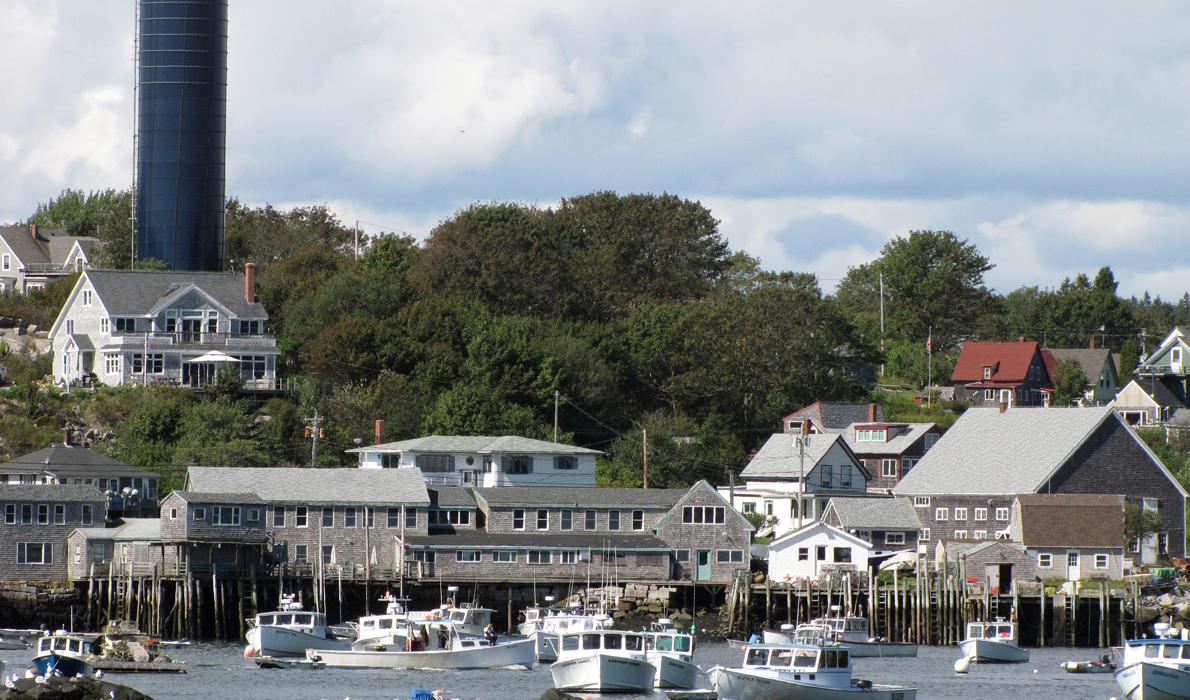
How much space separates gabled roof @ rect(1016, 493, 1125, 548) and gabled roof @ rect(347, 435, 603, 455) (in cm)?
2221

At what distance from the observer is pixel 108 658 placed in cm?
7269

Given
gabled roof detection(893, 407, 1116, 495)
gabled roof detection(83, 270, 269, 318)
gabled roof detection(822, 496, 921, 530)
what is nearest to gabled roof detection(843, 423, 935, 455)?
gabled roof detection(893, 407, 1116, 495)

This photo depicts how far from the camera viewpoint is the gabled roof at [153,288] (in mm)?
120812

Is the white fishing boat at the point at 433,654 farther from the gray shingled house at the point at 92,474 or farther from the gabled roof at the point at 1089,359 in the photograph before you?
the gabled roof at the point at 1089,359

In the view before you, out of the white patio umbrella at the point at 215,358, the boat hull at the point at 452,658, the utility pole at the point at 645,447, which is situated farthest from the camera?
the white patio umbrella at the point at 215,358

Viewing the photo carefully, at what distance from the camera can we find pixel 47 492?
90.9 meters

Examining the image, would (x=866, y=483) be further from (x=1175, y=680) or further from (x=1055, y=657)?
(x=1175, y=680)

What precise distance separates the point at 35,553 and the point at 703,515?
2985cm

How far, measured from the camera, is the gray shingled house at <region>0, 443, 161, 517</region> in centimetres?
9694

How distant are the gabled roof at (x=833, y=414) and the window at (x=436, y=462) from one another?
27623 millimetres

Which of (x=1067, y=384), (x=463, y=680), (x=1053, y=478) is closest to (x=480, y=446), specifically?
(x=1053, y=478)

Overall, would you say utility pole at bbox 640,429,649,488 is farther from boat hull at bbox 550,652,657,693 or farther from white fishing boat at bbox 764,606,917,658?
boat hull at bbox 550,652,657,693

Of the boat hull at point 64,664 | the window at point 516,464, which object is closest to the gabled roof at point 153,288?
the window at point 516,464

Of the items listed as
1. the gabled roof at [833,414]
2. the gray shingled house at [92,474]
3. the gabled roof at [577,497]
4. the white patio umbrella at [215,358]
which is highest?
the white patio umbrella at [215,358]
